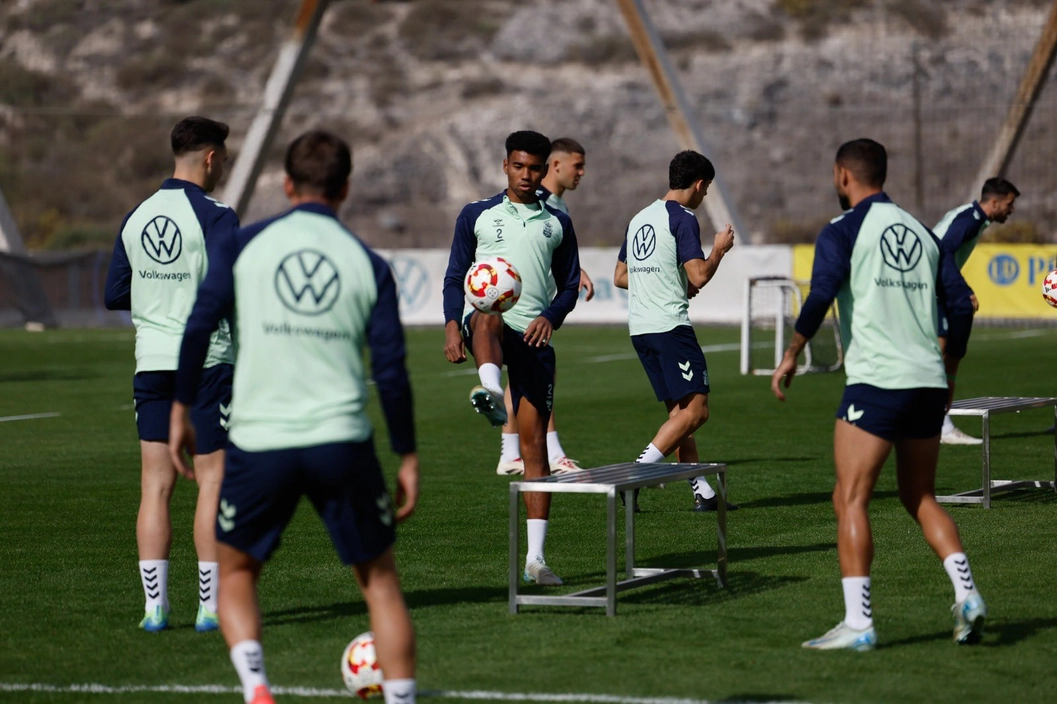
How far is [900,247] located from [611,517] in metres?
1.66

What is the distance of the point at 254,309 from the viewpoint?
15.1 feet

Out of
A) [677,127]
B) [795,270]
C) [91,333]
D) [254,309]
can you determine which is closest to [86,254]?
[91,333]

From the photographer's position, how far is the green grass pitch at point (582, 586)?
5.80 metres

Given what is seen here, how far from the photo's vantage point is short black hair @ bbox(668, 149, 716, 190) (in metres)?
9.58

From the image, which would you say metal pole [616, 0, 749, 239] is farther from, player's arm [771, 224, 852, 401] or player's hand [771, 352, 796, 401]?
player's arm [771, 224, 852, 401]

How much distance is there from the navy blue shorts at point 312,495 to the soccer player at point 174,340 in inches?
76.6

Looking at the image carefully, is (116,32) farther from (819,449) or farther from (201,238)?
(201,238)

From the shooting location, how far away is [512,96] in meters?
62.0

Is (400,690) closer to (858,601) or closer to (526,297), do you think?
(858,601)

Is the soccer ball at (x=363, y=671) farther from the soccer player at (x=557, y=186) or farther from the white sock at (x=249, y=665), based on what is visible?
the soccer player at (x=557, y=186)

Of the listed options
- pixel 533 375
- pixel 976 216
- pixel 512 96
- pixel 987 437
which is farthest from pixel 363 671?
pixel 512 96

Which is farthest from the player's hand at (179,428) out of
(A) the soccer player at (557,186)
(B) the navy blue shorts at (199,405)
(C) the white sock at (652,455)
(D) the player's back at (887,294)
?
(A) the soccer player at (557,186)

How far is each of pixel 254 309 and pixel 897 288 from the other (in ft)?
8.83

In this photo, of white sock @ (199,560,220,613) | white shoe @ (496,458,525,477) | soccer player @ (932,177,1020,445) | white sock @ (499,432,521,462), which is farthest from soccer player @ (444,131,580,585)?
soccer player @ (932,177,1020,445)
